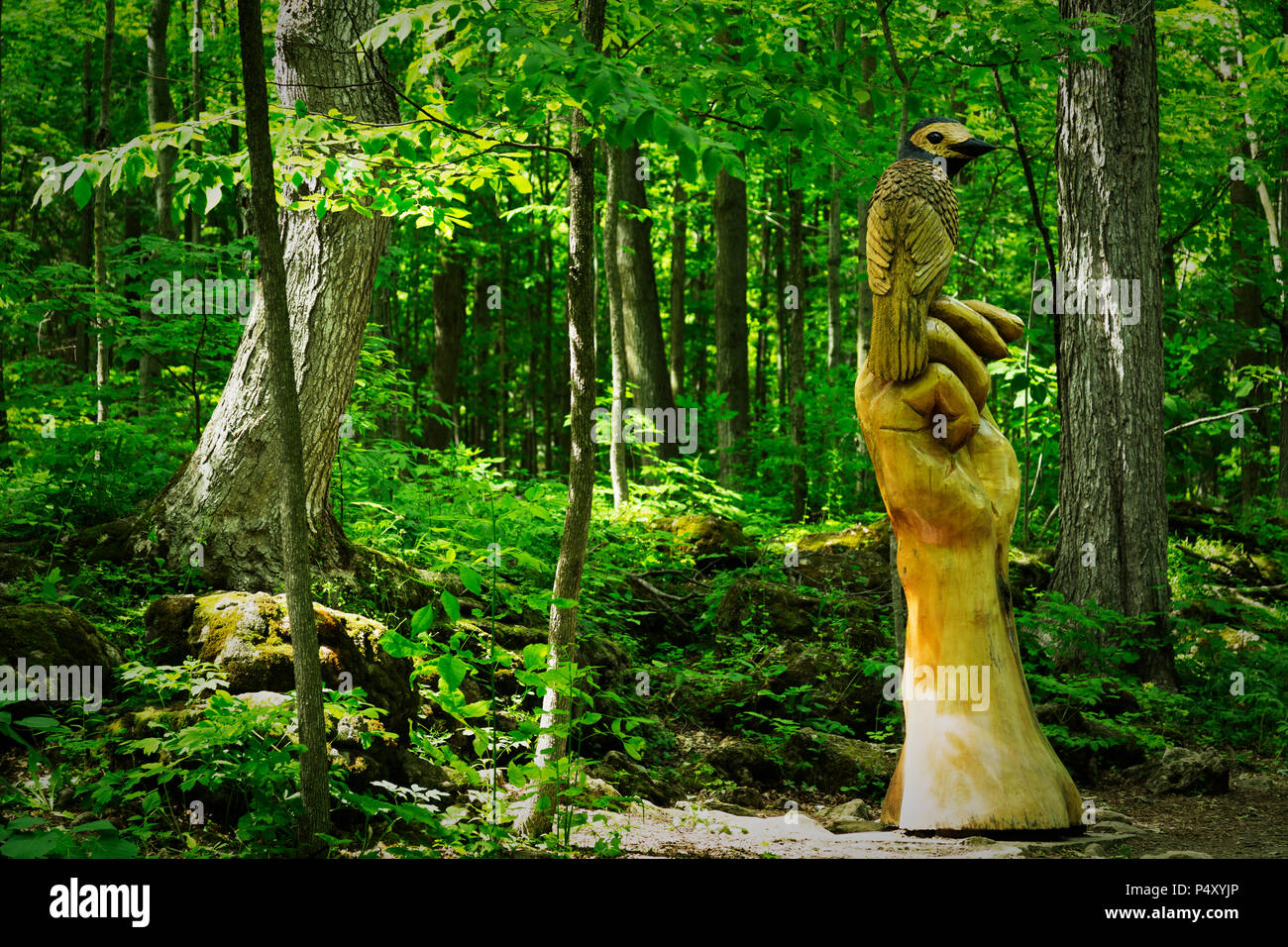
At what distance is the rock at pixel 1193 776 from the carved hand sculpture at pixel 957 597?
1.99m

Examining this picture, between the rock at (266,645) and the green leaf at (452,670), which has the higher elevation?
the green leaf at (452,670)

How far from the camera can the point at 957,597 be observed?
4.81m

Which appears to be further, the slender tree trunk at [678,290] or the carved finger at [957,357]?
the slender tree trunk at [678,290]

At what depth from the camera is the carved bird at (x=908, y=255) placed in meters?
4.71

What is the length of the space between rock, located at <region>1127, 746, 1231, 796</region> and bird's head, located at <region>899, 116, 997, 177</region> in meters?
4.23

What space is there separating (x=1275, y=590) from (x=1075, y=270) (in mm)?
5273

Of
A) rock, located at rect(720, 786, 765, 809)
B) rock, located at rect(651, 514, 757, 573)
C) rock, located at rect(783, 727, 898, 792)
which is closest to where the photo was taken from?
rock, located at rect(720, 786, 765, 809)

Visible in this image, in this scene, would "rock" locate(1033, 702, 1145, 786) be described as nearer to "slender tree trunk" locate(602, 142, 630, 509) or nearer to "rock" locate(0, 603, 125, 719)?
"slender tree trunk" locate(602, 142, 630, 509)

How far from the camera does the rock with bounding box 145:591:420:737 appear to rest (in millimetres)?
4652

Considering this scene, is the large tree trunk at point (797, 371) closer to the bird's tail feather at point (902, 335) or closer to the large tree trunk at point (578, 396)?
the bird's tail feather at point (902, 335)

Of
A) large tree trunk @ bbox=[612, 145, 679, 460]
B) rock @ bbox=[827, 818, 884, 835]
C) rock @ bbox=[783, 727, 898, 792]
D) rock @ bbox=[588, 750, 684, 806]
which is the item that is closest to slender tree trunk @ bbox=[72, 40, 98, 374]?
large tree trunk @ bbox=[612, 145, 679, 460]

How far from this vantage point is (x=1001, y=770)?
456cm

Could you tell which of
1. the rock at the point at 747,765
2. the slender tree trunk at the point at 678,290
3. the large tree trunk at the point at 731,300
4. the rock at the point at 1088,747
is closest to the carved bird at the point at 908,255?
the rock at the point at 747,765

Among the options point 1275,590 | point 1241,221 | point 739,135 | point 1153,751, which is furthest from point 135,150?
point 1241,221
